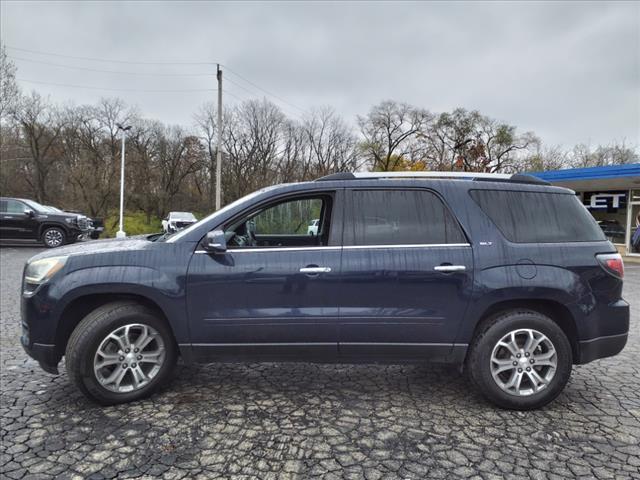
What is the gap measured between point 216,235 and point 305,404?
1.49 metres

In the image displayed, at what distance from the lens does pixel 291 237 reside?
12.6ft

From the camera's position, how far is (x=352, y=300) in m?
3.22

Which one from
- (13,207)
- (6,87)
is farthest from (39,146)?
(13,207)

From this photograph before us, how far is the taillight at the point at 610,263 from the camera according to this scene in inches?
132

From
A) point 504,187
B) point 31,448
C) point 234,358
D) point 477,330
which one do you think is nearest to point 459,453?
point 477,330

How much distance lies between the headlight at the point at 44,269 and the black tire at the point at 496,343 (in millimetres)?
3222

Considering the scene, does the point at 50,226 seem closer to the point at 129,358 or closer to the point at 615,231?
the point at 129,358

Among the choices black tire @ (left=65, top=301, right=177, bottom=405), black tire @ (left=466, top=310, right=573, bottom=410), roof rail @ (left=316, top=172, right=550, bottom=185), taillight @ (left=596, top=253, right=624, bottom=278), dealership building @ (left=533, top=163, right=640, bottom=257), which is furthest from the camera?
dealership building @ (left=533, top=163, right=640, bottom=257)

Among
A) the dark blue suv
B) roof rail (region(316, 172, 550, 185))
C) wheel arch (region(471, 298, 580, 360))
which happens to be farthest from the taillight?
roof rail (region(316, 172, 550, 185))

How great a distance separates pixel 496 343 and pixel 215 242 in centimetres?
225

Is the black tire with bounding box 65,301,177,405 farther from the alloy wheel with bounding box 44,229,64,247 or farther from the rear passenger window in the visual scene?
the alloy wheel with bounding box 44,229,64,247

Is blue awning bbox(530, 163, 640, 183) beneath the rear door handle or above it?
above

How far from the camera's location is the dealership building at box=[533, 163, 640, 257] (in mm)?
15609

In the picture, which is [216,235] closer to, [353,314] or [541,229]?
[353,314]
